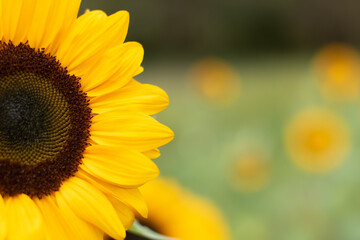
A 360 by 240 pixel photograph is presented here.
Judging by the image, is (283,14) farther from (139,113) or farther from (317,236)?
(139,113)

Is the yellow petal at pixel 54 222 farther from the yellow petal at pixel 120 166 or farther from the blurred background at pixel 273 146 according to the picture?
the blurred background at pixel 273 146

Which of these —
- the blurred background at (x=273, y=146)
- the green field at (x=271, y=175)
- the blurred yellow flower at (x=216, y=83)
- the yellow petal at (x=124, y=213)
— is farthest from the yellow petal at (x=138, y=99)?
the blurred yellow flower at (x=216, y=83)

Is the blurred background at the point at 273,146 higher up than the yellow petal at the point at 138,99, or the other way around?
the yellow petal at the point at 138,99

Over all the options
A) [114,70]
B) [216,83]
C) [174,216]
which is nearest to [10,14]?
[114,70]

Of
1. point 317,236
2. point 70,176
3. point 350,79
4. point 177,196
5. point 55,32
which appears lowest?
point 317,236

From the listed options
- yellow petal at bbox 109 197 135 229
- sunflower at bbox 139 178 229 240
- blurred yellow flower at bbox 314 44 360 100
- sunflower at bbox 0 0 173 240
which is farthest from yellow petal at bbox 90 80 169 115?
blurred yellow flower at bbox 314 44 360 100

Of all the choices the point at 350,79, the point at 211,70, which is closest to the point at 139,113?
Result: the point at 350,79

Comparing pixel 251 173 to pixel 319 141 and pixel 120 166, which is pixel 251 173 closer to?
pixel 319 141
